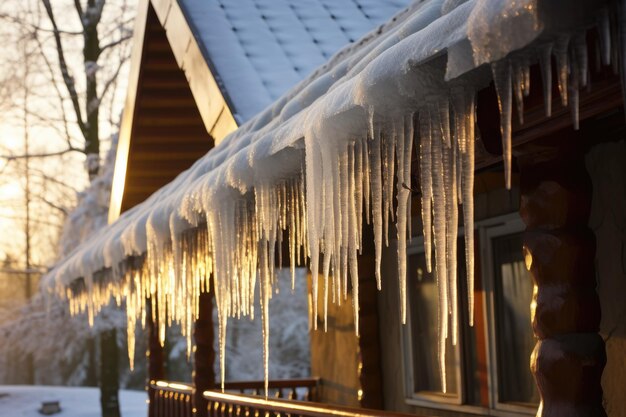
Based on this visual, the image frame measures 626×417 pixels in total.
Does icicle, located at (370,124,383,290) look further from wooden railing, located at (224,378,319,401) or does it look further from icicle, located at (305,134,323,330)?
wooden railing, located at (224,378,319,401)

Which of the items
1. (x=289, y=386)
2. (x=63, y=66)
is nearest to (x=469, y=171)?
(x=289, y=386)

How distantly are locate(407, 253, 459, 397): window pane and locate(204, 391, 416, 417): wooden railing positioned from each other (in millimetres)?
1829

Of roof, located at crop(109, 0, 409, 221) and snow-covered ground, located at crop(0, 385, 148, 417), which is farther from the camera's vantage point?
snow-covered ground, located at crop(0, 385, 148, 417)

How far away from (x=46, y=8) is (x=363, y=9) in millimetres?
16626

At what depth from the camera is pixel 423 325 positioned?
957 cm

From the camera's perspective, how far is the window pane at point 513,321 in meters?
7.68

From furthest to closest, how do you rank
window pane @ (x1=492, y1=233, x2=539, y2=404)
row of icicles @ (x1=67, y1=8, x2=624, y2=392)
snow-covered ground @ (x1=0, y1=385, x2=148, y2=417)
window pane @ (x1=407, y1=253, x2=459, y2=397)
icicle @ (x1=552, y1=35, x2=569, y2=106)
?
snow-covered ground @ (x1=0, y1=385, x2=148, y2=417), window pane @ (x1=407, y1=253, x2=459, y2=397), window pane @ (x1=492, y1=233, x2=539, y2=404), row of icicles @ (x1=67, y1=8, x2=624, y2=392), icicle @ (x1=552, y1=35, x2=569, y2=106)

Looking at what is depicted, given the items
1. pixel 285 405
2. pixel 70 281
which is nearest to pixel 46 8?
pixel 70 281

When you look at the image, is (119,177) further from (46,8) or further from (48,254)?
(48,254)

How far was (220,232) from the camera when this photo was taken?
239 inches

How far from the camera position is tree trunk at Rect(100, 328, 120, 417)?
22594mm

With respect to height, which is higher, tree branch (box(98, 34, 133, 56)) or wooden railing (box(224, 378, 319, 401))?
tree branch (box(98, 34, 133, 56))

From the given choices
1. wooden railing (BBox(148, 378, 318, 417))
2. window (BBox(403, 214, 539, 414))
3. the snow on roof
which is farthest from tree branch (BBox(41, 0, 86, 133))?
window (BBox(403, 214, 539, 414))

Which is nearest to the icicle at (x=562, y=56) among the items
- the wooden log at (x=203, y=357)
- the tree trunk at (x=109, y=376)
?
the wooden log at (x=203, y=357)
